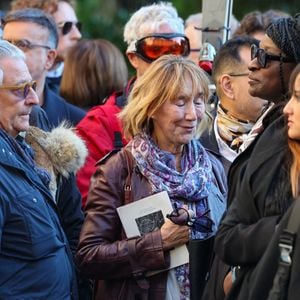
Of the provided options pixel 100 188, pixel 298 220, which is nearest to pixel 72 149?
pixel 100 188

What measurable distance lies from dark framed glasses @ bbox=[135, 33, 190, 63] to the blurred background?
892cm

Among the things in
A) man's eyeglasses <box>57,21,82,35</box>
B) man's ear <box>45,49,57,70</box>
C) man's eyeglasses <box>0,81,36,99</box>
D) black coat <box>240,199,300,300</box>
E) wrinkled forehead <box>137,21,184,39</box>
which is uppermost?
man's eyeglasses <box>0,81,36,99</box>

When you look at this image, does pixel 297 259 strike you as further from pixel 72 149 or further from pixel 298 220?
pixel 72 149

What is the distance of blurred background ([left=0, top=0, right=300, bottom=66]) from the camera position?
15.4 metres

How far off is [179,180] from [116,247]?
435mm

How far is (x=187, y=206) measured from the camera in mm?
4383

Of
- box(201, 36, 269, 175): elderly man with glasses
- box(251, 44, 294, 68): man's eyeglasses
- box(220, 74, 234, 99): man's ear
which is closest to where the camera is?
box(251, 44, 294, 68): man's eyeglasses

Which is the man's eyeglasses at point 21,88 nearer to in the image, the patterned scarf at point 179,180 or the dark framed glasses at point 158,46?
the patterned scarf at point 179,180

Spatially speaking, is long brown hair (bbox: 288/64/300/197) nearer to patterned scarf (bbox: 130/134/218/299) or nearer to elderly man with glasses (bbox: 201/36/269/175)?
patterned scarf (bbox: 130/134/218/299)

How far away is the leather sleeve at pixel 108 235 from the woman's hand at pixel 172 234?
3 centimetres

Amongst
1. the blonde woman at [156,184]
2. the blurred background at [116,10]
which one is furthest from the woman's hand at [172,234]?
the blurred background at [116,10]

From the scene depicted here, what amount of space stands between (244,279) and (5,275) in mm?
1132

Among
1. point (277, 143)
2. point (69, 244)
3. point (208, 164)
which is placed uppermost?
point (277, 143)

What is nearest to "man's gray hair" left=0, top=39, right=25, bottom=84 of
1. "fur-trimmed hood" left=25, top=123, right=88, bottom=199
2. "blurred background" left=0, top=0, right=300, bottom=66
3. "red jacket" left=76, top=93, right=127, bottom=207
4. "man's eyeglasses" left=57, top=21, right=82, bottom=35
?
"fur-trimmed hood" left=25, top=123, right=88, bottom=199
